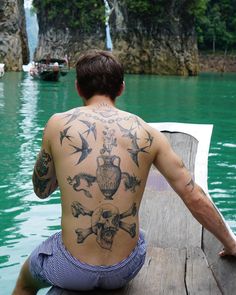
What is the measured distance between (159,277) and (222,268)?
30 cm

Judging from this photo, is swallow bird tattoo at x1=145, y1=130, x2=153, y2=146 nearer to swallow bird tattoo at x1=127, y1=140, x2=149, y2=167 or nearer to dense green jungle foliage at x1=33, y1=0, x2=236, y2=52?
swallow bird tattoo at x1=127, y1=140, x2=149, y2=167

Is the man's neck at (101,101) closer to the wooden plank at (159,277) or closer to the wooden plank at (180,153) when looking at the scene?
the wooden plank at (159,277)

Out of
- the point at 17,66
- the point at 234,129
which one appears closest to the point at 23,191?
the point at 234,129

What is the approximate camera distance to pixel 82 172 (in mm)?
2365

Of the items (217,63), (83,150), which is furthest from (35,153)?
(217,63)

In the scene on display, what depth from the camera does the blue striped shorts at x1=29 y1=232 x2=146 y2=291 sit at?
2314 mm

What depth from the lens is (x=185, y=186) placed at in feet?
8.16

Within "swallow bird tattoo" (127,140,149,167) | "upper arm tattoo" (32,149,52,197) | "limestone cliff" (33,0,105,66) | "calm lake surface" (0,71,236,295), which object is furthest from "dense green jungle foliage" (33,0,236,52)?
"swallow bird tattoo" (127,140,149,167)

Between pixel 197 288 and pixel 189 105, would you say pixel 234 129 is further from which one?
pixel 197 288

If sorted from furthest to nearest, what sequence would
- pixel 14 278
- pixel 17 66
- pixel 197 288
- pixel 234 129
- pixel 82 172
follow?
pixel 17 66
pixel 234 129
pixel 14 278
pixel 197 288
pixel 82 172

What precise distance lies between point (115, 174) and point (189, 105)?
1606 cm

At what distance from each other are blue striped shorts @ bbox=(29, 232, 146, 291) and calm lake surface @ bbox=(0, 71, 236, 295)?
1543 millimetres

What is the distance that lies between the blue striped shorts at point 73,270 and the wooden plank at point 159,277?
2.3 inches

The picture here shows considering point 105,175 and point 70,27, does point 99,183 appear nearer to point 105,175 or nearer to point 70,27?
point 105,175
